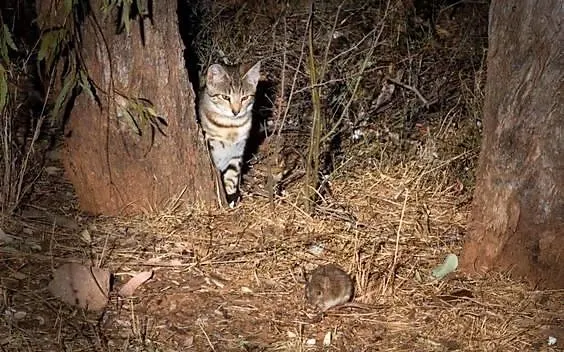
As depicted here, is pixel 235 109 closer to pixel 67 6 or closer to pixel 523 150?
pixel 67 6

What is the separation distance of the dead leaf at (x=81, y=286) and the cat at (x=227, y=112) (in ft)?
5.01

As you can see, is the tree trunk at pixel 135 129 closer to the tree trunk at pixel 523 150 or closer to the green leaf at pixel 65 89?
the green leaf at pixel 65 89

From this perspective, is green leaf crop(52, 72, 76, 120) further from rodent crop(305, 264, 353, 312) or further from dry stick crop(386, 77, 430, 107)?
dry stick crop(386, 77, 430, 107)

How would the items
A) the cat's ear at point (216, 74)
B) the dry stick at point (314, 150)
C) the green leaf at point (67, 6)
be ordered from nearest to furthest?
the green leaf at point (67, 6), the dry stick at point (314, 150), the cat's ear at point (216, 74)

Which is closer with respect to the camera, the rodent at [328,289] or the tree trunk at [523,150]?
the tree trunk at [523,150]

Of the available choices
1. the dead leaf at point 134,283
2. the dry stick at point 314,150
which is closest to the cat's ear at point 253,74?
the dry stick at point 314,150

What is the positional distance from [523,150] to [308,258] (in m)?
1.15

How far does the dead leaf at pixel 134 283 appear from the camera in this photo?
12.5 ft

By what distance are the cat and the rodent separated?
1476mm

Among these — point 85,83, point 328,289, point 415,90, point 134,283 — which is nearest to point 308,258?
point 328,289

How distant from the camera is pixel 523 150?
12.3 feet

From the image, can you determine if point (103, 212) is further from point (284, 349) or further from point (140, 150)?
point (284, 349)

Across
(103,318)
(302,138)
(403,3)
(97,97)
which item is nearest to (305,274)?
(103,318)

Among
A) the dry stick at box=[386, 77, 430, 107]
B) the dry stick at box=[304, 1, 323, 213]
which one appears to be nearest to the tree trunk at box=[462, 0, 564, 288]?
the dry stick at box=[304, 1, 323, 213]
